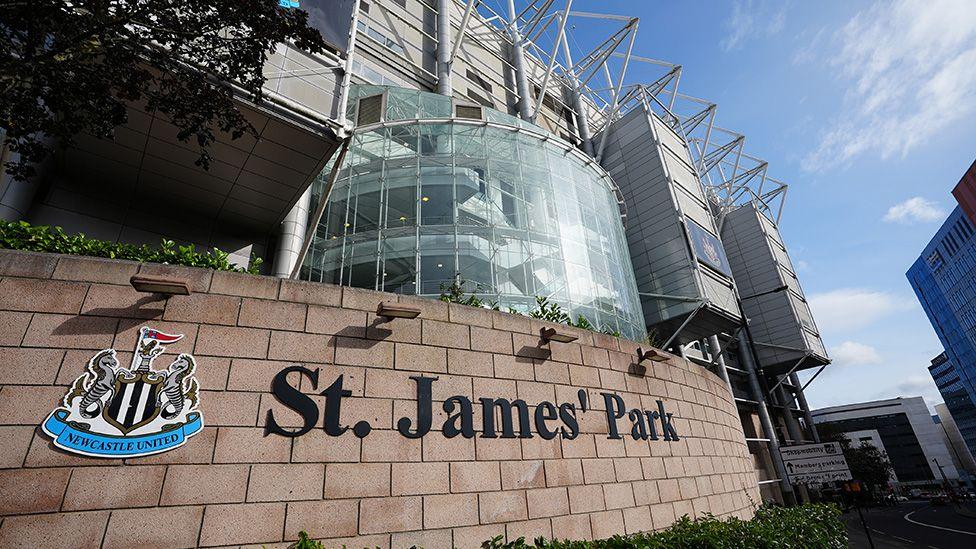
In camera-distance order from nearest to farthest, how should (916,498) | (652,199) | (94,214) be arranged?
1. (94,214)
2. (652,199)
3. (916,498)

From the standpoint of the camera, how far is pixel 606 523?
7883mm

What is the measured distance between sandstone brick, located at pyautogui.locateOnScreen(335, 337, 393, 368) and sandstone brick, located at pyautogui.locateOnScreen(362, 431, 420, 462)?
1.04m

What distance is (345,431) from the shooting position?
6281mm

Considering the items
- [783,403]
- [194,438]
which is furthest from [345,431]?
[783,403]

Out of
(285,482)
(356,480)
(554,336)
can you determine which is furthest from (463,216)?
(285,482)

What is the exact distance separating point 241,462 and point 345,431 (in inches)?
50.4

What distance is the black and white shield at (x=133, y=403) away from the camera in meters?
5.30

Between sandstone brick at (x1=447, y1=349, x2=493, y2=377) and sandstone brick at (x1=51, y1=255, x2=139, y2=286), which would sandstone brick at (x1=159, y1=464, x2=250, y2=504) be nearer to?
sandstone brick at (x1=51, y1=255, x2=139, y2=286)

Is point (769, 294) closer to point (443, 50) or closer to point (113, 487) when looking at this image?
point (443, 50)

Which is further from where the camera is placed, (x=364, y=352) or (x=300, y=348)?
(x=364, y=352)

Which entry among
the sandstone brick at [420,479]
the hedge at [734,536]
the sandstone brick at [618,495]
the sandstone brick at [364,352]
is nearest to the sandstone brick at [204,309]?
the sandstone brick at [364,352]

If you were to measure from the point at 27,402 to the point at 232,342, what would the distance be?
2087 millimetres

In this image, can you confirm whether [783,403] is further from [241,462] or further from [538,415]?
[241,462]

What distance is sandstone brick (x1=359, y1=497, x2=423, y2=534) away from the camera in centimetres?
593
